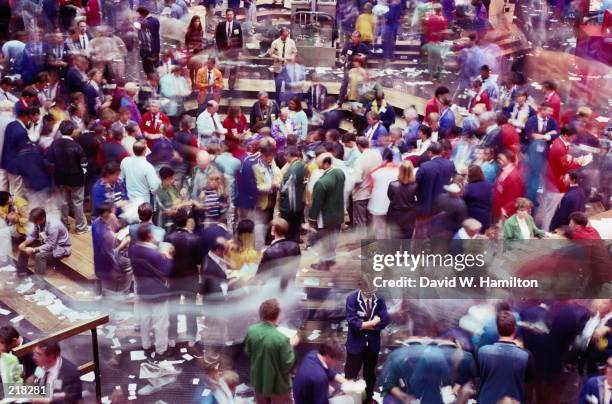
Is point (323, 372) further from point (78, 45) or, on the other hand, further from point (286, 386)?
point (78, 45)

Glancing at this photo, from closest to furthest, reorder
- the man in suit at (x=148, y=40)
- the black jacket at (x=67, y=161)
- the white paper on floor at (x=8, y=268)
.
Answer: the white paper on floor at (x=8, y=268) < the black jacket at (x=67, y=161) < the man in suit at (x=148, y=40)

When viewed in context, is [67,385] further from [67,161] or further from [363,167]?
[363,167]

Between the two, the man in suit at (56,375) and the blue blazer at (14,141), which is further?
the blue blazer at (14,141)

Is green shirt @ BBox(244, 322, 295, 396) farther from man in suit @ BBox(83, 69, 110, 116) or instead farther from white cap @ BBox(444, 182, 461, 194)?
man in suit @ BBox(83, 69, 110, 116)

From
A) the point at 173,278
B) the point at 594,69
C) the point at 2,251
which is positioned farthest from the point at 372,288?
the point at 594,69

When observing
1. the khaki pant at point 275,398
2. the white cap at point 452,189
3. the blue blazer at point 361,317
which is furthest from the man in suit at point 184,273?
the white cap at point 452,189

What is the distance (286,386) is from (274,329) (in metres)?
0.53

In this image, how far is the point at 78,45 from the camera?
14141 mm

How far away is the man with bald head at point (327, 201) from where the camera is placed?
372 inches

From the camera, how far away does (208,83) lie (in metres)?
13.3

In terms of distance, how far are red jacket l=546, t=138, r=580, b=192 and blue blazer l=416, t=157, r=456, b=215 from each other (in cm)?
145

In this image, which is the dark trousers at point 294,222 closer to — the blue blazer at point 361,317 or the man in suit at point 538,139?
the blue blazer at point 361,317

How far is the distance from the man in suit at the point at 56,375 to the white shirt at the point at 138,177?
3.07 m

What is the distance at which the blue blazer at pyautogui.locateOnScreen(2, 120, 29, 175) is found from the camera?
408 inches
